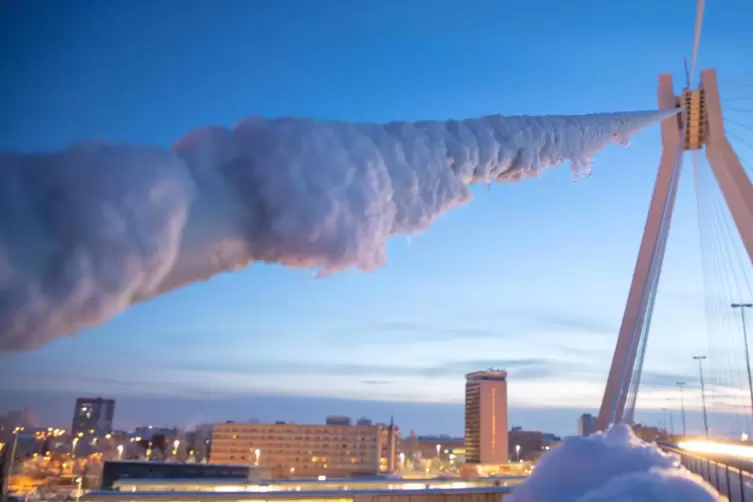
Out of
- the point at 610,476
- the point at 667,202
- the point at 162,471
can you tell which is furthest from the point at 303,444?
the point at 610,476

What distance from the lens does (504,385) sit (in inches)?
4710

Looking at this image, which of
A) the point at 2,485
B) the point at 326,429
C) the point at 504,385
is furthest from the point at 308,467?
the point at 2,485

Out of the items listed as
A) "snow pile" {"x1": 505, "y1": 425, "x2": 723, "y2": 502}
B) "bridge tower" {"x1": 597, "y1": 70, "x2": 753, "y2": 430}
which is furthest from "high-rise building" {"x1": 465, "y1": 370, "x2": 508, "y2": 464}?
"snow pile" {"x1": 505, "y1": 425, "x2": 723, "y2": 502}

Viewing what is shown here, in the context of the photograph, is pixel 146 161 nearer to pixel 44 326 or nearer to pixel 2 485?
pixel 44 326

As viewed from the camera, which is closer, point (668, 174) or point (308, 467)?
point (668, 174)

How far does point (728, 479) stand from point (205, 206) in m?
7.76

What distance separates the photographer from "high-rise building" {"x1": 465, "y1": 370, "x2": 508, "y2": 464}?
108562mm

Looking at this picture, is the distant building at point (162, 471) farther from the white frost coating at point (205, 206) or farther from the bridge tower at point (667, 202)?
the white frost coating at point (205, 206)

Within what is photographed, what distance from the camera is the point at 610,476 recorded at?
5750 mm

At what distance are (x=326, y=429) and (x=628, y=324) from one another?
7052cm

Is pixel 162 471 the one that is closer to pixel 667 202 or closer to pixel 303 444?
pixel 667 202

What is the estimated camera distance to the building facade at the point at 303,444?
252ft

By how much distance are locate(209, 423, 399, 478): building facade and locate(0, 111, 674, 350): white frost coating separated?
249 ft

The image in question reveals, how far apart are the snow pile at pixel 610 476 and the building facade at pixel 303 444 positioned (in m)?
72.0
